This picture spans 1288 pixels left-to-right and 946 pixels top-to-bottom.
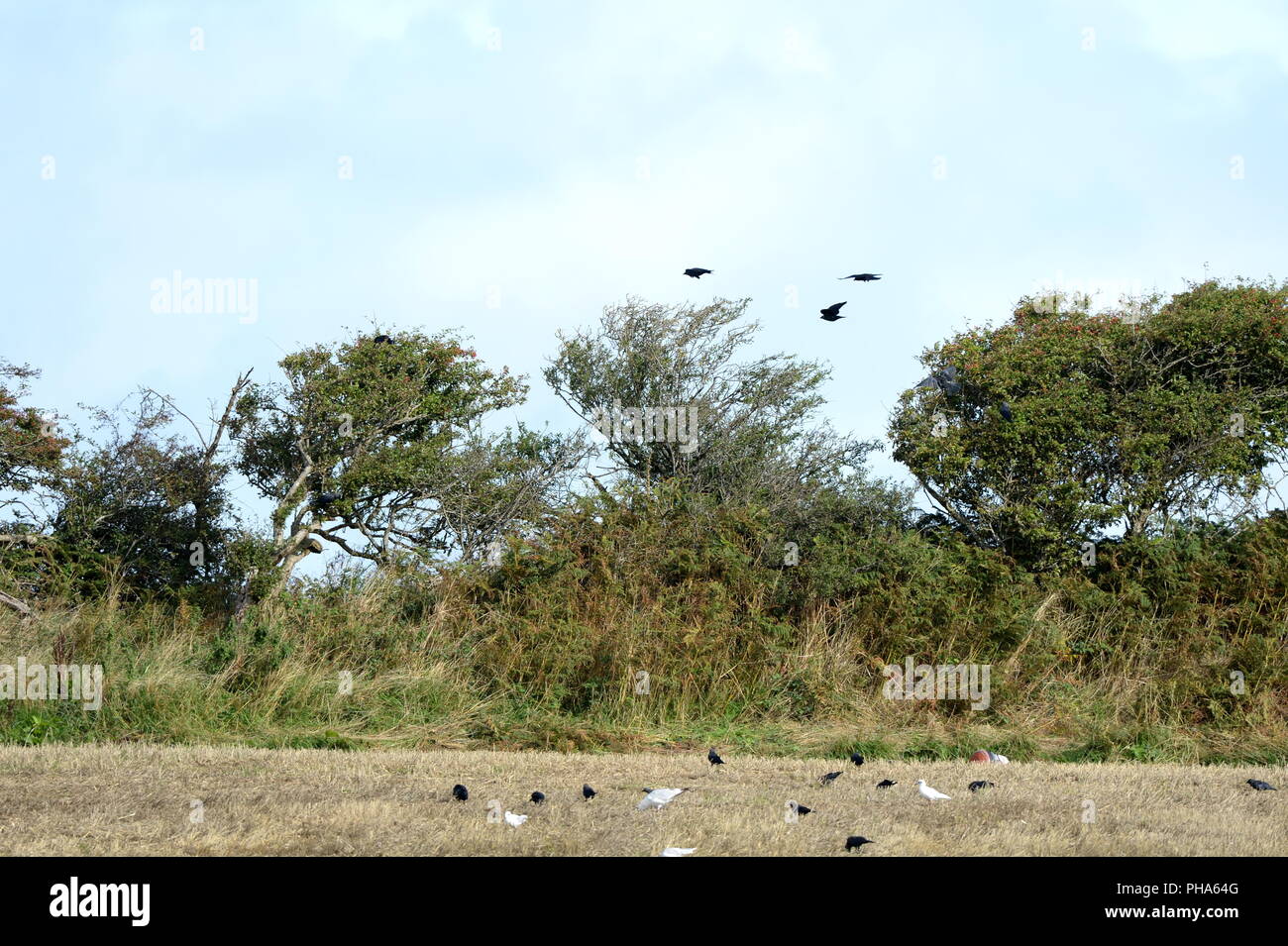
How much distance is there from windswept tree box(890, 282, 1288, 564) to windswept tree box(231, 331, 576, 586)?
6.33m

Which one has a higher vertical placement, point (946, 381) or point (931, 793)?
point (946, 381)

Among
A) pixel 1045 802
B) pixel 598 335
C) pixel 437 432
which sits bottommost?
pixel 1045 802

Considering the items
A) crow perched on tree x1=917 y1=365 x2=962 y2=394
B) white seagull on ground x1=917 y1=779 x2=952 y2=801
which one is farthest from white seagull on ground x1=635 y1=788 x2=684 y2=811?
crow perched on tree x1=917 y1=365 x2=962 y2=394

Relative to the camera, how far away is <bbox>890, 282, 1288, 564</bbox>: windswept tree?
15.5m

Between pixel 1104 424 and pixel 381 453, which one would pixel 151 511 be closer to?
pixel 381 453

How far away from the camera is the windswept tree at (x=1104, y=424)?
15508 mm

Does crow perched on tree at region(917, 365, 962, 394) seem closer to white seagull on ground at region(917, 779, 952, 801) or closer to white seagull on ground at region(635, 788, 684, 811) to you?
white seagull on ground at region(917, 779, 952, 801)

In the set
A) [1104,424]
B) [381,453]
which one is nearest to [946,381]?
[1104,424]

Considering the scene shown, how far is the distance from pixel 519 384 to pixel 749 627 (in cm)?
825

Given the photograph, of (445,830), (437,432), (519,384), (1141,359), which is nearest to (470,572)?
(437,432)

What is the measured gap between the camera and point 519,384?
63.3ft

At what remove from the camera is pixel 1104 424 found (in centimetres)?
1580

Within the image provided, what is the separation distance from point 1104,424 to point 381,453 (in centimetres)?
1010

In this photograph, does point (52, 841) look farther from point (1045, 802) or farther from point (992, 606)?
point (992, 606)
